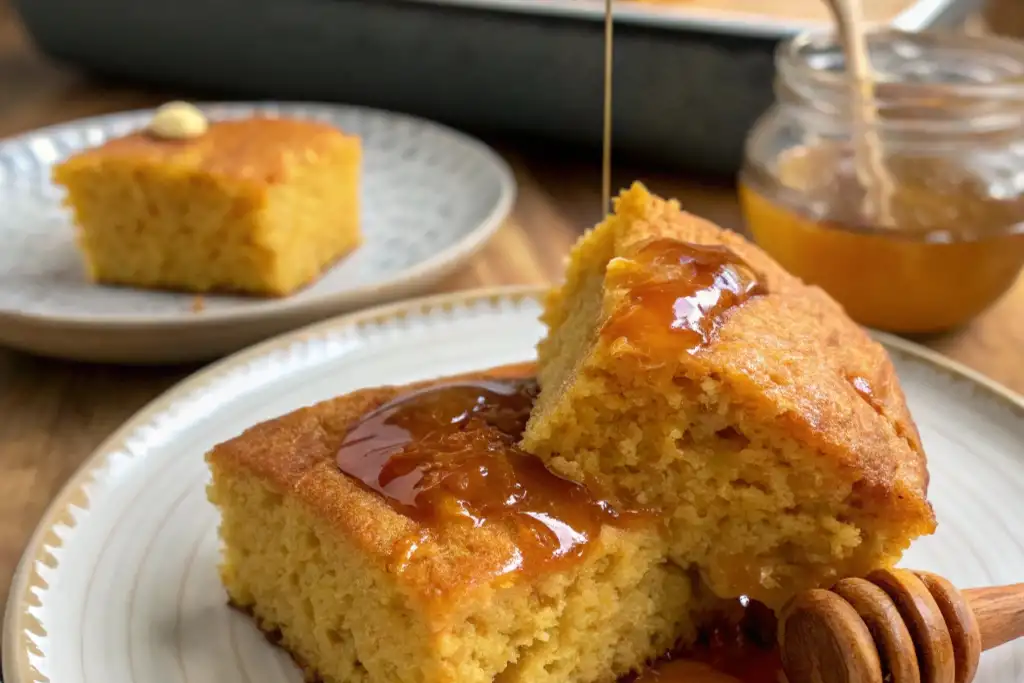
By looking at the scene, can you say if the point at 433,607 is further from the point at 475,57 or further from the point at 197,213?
the point at 475,57

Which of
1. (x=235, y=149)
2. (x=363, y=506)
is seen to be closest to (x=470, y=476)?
(x=363, y=506)

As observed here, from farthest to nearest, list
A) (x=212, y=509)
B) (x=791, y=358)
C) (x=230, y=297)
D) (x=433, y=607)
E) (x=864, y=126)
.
→ (x=230, y=297) → (x=864, y=126) → (x=212, y=509) → (x=791, y=358) → (x=433, y=607)

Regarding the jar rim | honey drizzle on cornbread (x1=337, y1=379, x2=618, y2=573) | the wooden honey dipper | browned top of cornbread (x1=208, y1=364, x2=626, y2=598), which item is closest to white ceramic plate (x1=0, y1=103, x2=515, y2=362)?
browned top of cornbread (x1=208, y1=364, x2=626, y2=598)

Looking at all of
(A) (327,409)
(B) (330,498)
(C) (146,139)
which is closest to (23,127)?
(C) (146,139)

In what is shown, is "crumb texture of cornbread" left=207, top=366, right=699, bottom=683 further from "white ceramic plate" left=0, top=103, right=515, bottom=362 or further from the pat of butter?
the pat of butter

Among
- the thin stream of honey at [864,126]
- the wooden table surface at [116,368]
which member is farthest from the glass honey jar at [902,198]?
the wooden table surface at [116,368]

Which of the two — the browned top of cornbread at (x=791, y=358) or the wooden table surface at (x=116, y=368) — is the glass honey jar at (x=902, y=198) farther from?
the browned top of cornbread at (x=791, y=358)
